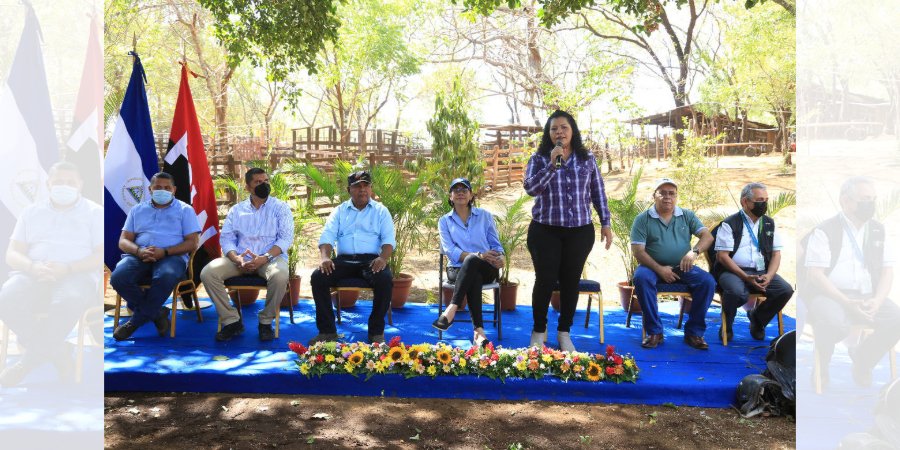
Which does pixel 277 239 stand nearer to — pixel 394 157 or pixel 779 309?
pixel 779 309

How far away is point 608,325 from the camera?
597 centimetres

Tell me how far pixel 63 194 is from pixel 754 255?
5.01 m

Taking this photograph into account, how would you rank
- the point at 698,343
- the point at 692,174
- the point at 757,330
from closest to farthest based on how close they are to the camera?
the point at 698,343
the point at 757,330
the point at 692,174

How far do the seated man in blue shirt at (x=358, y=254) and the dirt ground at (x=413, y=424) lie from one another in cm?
90

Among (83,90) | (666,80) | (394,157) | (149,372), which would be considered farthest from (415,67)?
(83,90)

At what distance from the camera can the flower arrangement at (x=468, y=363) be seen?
4.39m

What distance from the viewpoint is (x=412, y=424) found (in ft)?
12.9

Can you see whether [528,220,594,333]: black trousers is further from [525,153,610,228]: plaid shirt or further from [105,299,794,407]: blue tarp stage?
[105,299,794,407]: blue tarp stage

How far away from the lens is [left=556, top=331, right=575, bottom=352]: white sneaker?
15.9 ft

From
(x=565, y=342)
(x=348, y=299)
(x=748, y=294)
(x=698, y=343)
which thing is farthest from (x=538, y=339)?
(x=348, y=299)

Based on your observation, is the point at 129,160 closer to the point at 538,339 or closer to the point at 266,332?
the point at 266,332

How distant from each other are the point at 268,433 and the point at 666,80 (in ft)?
67.8

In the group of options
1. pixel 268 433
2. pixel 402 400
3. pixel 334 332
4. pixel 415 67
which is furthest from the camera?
pixel 415 67

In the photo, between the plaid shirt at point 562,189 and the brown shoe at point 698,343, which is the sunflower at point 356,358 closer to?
the plaid shirt at point 562,189
